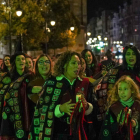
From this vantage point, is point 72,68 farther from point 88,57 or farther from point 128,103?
point 88,57

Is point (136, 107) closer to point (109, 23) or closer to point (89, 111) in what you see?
point (89, 111)

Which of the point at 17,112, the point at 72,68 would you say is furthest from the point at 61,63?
the point at 17,112

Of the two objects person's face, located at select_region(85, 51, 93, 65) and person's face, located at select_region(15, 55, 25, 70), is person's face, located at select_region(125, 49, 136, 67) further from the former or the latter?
person's face, located at select_region(85, 51, 93, 65)

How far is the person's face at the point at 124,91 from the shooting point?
16.2 feet

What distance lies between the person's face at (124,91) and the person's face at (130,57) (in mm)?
1497

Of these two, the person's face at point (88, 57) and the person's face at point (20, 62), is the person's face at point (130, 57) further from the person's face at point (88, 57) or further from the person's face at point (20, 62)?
the person's face at point (88, 57)

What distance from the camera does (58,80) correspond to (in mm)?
4816

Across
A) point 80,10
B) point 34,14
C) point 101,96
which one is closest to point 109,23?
point 80,10

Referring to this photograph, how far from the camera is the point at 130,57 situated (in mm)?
6492

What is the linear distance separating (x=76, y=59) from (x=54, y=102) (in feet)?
1.96

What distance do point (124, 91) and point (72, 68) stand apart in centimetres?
72

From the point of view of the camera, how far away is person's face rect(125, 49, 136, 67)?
6.45 m

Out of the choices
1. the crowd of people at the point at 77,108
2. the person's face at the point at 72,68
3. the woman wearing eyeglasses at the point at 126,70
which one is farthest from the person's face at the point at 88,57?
the person's face at the point at 72,68

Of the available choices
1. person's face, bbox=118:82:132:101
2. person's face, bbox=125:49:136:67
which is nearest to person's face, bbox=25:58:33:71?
person's face, bbox=125:49:136:67
